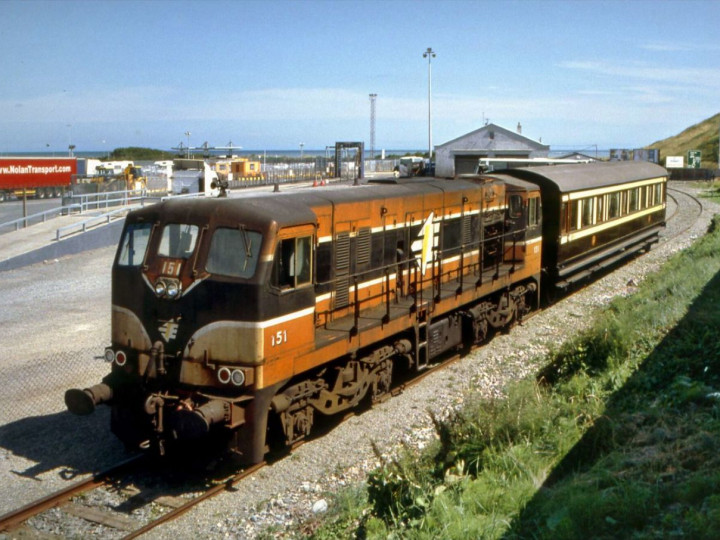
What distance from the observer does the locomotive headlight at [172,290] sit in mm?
8383

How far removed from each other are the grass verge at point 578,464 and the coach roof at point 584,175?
729 cm

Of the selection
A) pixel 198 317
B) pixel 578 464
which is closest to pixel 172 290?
pixel 198 317

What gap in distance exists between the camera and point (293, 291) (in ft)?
28.2

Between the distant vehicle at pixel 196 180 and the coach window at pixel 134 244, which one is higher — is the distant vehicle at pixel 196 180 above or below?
above

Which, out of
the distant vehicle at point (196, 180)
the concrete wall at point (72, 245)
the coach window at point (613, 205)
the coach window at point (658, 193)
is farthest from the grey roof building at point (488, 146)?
the concrete wall at point (72, 245)

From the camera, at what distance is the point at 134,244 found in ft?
29.3

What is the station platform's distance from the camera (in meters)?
21.9

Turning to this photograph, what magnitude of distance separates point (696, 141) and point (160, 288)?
360 ft

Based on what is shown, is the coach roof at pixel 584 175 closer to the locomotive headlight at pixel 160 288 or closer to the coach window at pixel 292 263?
the coach window at pixel 292 263

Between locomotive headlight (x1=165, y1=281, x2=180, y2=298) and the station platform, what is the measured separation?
15.0 metres

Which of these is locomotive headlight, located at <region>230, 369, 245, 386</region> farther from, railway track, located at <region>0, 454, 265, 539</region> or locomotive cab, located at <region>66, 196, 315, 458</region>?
railway track, located at <region>0, 454, 265, 539</region>

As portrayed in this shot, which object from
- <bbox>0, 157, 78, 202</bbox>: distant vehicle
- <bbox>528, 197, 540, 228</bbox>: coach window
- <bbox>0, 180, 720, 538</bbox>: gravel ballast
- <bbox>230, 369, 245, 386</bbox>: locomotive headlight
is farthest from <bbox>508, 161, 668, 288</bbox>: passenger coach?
<bbox>0, 157, 78, 202</bbox>: distant vehicle

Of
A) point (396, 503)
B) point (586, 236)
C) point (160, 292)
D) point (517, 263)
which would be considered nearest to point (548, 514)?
point (396, 503)

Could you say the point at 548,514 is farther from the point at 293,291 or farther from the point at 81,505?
the point at 81,505
